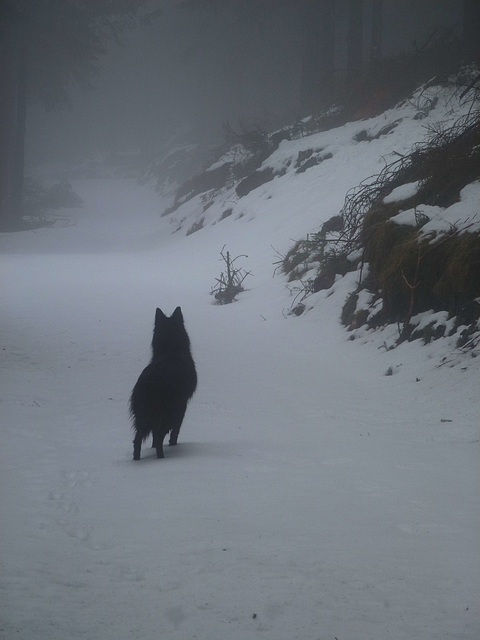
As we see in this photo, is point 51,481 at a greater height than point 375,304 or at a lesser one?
lesser

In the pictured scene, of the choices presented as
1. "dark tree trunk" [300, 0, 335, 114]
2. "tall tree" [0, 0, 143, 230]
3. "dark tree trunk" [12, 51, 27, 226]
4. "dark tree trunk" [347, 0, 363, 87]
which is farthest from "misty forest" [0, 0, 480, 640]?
"dark tree trunk" [12, 51, 27, 226]

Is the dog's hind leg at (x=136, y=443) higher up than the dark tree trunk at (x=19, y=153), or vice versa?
the dark tree trunk at (x=19, y=153)

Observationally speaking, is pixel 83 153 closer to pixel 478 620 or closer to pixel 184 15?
pixel 184 15

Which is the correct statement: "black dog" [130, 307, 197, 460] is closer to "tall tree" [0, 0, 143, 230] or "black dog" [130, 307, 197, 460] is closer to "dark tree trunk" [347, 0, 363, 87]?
"tall tree" [0, 0, 143, 230]

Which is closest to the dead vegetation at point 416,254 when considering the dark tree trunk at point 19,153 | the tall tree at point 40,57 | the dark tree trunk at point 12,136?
the tall tree at point 40,57

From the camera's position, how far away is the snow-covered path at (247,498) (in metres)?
2.15

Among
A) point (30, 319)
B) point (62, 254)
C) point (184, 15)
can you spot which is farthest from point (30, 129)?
point (30, 319)

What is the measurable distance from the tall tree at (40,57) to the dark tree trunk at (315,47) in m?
8.50

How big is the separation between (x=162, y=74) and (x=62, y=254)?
49939mm

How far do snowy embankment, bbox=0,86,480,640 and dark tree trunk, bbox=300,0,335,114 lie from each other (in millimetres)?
21532

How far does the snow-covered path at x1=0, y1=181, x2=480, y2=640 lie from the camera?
2.15m

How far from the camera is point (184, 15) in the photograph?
53.4 meters

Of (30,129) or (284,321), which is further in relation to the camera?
(30,129)

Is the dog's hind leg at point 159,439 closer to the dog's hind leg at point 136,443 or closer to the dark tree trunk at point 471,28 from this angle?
the dog's hind leg at point 136,443
